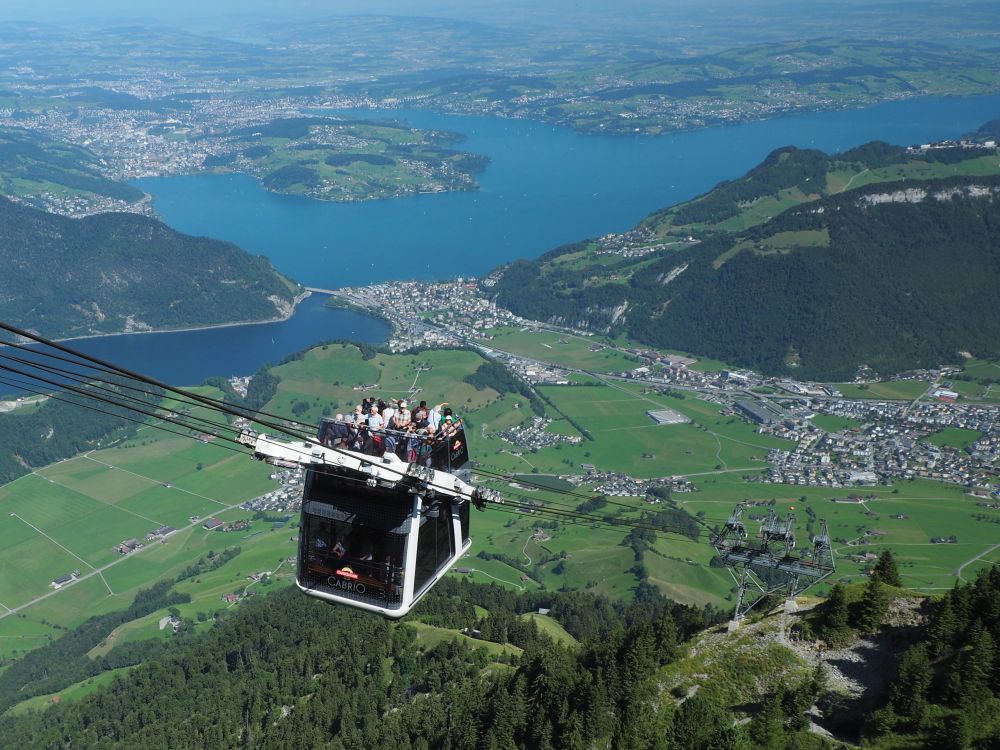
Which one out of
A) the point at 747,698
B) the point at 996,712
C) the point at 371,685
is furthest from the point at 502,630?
the point at 996,712

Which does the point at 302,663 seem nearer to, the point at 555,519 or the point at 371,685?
the point at 371,685

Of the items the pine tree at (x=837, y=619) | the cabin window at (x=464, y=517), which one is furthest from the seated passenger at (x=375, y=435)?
the pine tree at (x=837, y=619)

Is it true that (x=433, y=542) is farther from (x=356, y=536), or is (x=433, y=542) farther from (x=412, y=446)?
(x=412, y=446)

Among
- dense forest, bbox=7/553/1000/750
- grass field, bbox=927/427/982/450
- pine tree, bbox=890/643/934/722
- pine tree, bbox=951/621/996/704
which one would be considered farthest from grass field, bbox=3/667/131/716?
grass field, bbox=927/427/982/450

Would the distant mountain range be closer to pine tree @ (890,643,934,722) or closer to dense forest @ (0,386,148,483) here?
dense forest @ (0,386,148,483)

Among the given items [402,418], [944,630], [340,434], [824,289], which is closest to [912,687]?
[944,630]

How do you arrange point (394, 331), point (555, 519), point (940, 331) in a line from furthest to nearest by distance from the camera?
point (394, 331)
point (940, 331)
point (555, 519)

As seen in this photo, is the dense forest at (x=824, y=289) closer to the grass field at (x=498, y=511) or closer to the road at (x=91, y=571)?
the grass field at (x=498, y=511)
